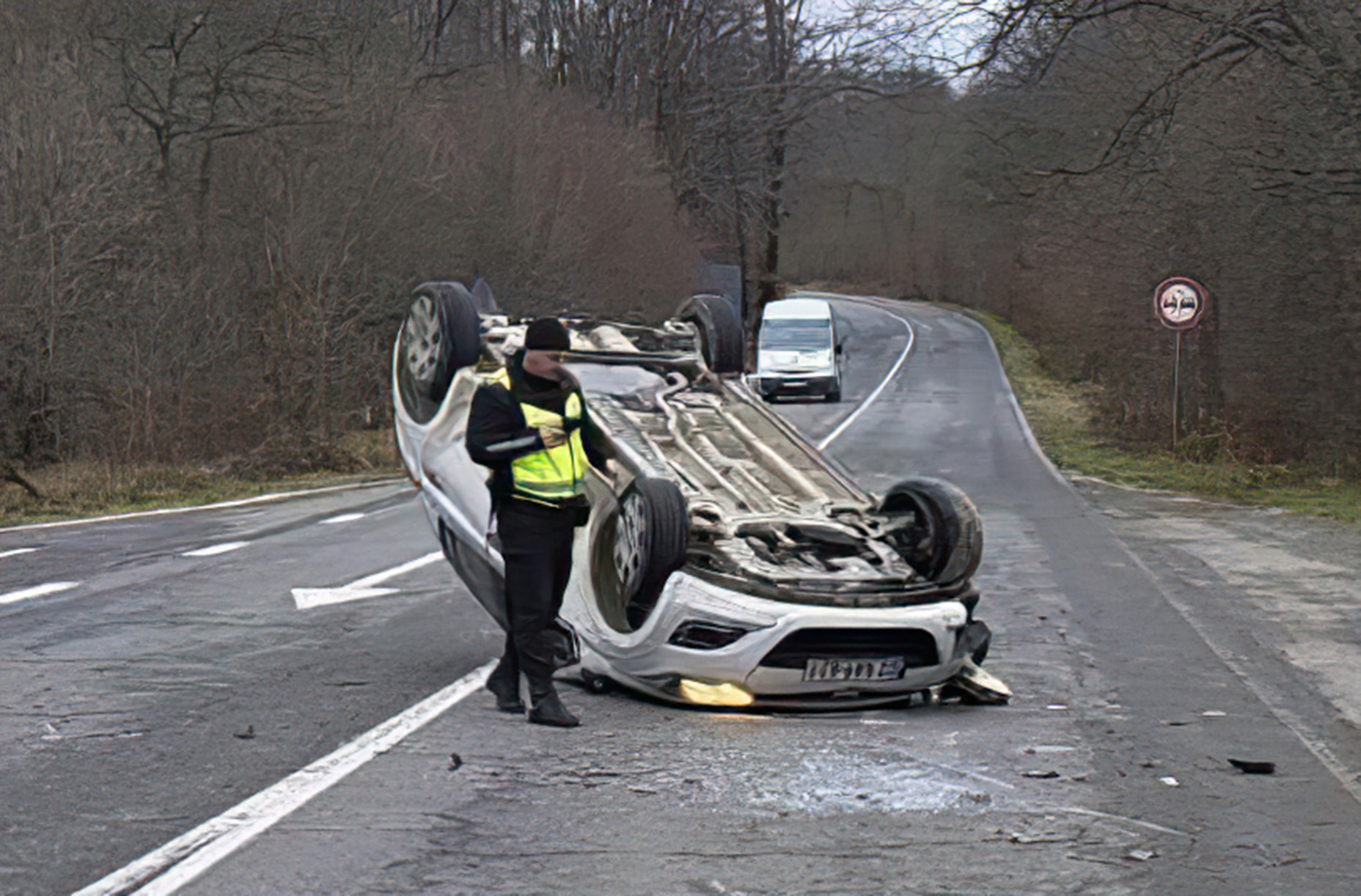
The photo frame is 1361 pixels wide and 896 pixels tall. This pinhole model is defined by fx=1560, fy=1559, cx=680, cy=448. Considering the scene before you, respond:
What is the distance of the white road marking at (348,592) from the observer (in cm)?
1106

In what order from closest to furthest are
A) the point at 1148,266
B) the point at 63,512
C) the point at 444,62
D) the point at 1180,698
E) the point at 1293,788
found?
1. the point at 1293,788
2. the point at 1180,698
3. the point at 63,512
4. the point at 1148,266
5. the point at 444,62

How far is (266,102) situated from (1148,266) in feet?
57.0

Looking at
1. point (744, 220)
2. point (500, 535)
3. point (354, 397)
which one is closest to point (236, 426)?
point (354, 397)

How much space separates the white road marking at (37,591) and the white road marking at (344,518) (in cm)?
492

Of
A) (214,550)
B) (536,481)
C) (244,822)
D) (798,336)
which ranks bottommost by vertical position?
(214,550)

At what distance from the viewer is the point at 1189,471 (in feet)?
81.1

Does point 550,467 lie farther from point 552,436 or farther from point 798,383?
point 798,383

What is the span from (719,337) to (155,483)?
43.6ft

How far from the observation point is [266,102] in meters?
30.9

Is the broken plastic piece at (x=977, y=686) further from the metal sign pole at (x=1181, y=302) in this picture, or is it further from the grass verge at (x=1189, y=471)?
the metal sign pole at (x=1181, y=302)

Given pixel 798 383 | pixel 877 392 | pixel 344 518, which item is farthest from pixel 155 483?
pixel 877 392

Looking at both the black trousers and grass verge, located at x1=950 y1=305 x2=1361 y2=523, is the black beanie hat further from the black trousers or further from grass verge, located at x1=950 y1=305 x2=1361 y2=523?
grass verge, located at x1=950 y1=305 x2=1361 y2=523

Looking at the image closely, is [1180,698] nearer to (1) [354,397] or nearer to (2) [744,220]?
(1) [354,397]

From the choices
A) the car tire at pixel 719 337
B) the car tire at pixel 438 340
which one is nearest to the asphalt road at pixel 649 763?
the car tire at pixel 438 340
